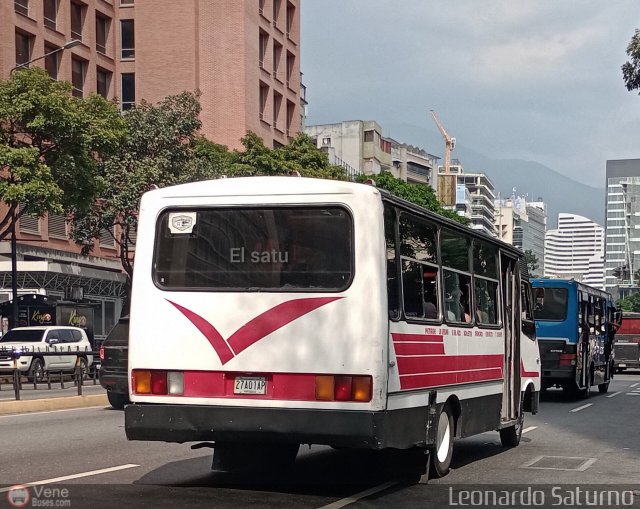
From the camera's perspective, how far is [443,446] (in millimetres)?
10648

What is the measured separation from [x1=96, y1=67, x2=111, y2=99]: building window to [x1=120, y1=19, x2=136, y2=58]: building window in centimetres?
285

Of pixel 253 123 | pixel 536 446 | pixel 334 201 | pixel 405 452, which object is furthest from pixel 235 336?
pixel 253 123

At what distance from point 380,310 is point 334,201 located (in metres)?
1.06

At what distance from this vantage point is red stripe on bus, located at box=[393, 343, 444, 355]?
926 centimetres

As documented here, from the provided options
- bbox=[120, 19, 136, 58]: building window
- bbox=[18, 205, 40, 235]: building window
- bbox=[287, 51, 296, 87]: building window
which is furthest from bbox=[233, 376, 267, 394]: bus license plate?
bbox=[287, 51, 296, 87]: building window

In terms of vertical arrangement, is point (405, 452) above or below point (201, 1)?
below

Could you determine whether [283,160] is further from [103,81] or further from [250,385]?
[250,385]

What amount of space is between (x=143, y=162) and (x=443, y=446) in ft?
99.9

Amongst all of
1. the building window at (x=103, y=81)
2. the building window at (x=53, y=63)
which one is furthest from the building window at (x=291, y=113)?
the building window at (x=53, y=63)

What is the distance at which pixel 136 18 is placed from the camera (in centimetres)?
6203

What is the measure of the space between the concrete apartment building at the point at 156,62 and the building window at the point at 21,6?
6 cm

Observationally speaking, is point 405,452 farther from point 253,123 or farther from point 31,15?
point 253,123

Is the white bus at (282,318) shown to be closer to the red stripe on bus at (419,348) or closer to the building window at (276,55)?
the red stripe on bus at (419,348)

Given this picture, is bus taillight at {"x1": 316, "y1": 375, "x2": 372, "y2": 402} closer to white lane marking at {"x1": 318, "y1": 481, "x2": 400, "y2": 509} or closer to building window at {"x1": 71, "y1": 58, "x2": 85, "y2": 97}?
white lane marking at {"x1": 318, "y1": 481, "x2": 400, "y2": 509}
